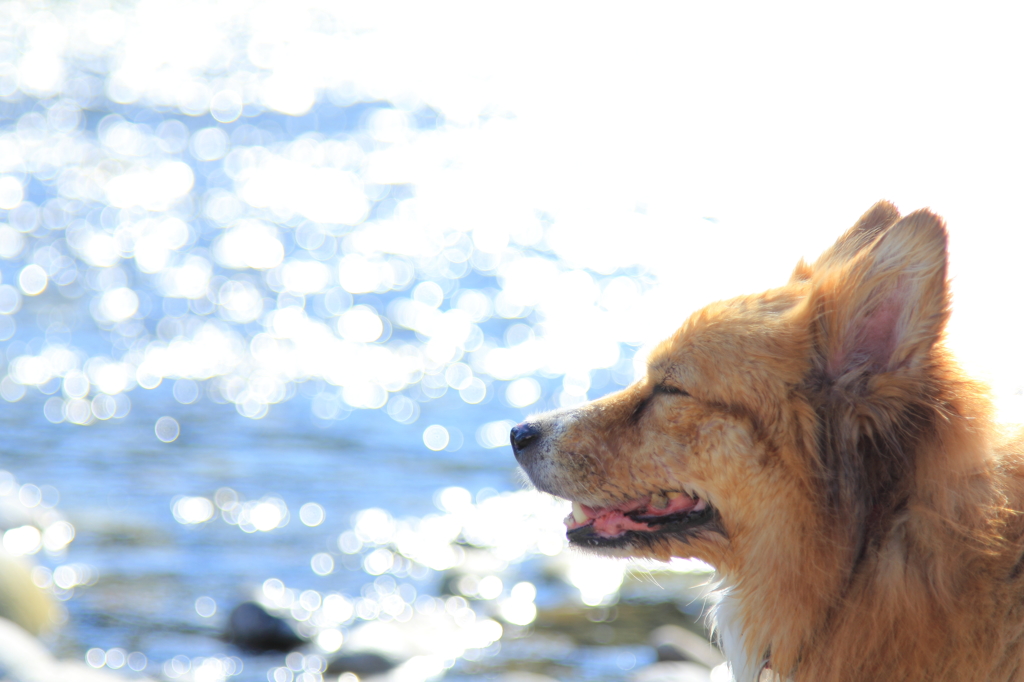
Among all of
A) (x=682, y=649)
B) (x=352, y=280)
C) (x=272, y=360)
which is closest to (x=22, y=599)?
(x=682, y=649)

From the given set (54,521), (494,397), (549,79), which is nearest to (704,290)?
(494,397)

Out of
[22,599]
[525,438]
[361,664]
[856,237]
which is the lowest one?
[361,664]

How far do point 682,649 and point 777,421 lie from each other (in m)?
4.01

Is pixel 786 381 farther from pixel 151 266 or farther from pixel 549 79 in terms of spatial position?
pixel 549 79

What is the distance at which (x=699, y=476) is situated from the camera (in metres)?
3.23

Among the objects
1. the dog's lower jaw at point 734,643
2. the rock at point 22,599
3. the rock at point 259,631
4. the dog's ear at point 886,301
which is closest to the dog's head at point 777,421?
the dog's ear at point 886,301

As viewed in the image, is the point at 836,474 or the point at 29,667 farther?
the point at 29,667

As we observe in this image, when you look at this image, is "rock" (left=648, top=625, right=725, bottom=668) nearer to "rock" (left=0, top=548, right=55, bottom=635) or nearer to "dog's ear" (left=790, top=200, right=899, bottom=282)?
"dog's ear" (left=790, top=200, right=899, bottom=282)

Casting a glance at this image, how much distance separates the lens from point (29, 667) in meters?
5.24

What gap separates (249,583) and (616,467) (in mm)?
5006

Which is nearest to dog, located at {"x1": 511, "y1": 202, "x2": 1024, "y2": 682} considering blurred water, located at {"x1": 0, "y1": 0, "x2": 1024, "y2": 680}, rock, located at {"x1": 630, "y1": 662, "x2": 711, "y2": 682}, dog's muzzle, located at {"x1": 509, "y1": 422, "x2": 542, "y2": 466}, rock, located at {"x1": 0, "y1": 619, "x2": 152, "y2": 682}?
dog's muzzle, located at {"x1": 509, "y1": 422, "x2": 542, "y2": 466}

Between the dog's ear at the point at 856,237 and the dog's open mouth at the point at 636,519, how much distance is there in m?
0.83

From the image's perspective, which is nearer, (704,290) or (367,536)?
(367,536)

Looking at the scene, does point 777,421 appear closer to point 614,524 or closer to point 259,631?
point 614,524
